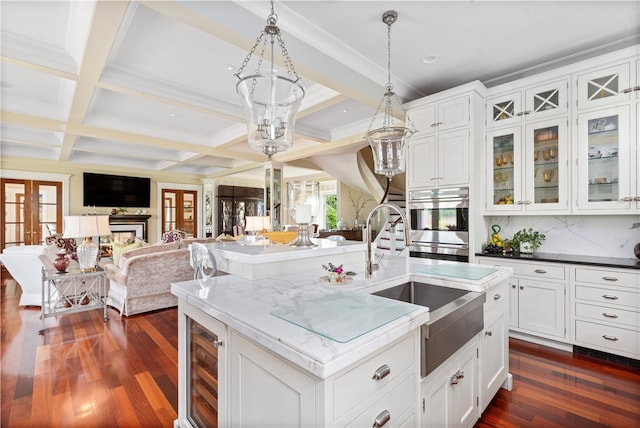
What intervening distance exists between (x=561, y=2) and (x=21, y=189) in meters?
9.71

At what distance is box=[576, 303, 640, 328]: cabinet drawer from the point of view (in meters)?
2.36

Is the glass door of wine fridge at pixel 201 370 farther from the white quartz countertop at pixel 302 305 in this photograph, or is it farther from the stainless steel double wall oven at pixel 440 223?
the stainless steel double wall oven at pixel 440 223

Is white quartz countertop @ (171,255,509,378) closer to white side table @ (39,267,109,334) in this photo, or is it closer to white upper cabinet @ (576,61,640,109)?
white upper cabinet @ (576,61,640,109)

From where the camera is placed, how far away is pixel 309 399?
32.9 inches

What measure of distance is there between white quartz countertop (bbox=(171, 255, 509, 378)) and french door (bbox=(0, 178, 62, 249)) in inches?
286

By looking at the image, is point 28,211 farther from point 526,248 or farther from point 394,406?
point 526,248

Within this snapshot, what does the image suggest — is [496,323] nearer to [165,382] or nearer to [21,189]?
[165,382]

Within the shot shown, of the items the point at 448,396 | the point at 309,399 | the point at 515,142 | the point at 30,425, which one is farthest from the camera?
the point at 515,142

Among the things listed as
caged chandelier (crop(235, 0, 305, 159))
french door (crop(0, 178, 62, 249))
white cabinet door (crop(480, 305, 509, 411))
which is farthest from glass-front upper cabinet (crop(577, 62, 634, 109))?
french door (crop(0, 178, 62, 249))

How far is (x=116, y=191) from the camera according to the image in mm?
7883

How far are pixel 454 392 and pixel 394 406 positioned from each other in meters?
0.60

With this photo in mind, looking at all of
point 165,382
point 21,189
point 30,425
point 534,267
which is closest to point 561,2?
point 534,267

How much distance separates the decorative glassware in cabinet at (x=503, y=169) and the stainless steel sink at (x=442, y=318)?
76.5 inches

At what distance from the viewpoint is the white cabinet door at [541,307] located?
8.80 feet
